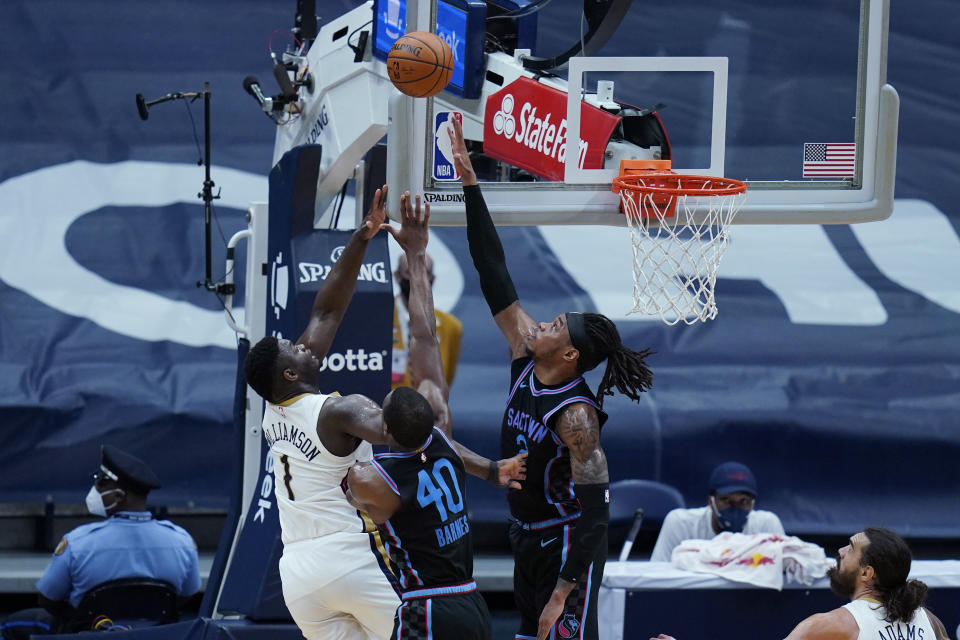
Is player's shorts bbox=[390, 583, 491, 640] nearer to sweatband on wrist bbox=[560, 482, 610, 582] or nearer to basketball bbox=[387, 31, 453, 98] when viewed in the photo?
sweatband on wrist bbox=[560, 482, 610, 582]

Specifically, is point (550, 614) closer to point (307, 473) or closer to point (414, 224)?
point (307, 473)

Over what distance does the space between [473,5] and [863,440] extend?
17.1 feet

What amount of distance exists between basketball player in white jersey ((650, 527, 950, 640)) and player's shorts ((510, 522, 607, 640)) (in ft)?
3.02

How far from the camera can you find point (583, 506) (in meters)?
5.39

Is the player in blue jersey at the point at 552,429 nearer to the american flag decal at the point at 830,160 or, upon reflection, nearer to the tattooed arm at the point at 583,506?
the tattooed arm at the point at 583,506

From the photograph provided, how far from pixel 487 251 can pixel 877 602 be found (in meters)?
2.19

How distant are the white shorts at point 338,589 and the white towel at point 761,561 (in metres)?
→ 2.05

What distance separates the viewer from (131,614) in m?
7.27

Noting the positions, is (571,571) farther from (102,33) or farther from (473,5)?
(102,33)

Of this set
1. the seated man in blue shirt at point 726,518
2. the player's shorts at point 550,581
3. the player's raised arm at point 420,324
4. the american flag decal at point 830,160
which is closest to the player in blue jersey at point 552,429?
the player's shorts at point 550,581

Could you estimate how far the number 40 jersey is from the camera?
5062 mm

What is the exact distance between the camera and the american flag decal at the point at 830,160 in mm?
5980

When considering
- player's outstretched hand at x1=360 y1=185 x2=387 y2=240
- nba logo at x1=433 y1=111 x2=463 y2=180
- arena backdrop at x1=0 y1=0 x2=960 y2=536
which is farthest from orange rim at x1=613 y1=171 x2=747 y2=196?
arena backdrop at x1=0 y1=0 x2=960 y2=536

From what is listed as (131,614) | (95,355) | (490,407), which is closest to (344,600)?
(131,614)
